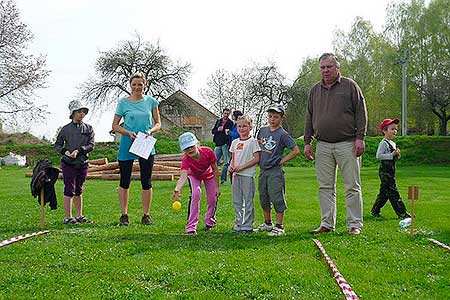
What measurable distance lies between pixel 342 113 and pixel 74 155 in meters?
3.91

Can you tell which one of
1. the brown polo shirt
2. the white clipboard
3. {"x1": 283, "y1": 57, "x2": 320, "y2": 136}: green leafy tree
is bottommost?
the white clipboard

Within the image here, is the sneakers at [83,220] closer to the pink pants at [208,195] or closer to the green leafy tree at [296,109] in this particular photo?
the pink pants at [208,195]

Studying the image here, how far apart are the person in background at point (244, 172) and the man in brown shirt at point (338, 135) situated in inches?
34.3

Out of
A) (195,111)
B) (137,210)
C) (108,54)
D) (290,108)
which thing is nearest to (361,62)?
(290,108)

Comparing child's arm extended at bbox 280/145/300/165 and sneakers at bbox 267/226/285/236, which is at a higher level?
child's arm extended at bbox 280/145/300/165

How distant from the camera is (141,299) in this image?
13.3 feet

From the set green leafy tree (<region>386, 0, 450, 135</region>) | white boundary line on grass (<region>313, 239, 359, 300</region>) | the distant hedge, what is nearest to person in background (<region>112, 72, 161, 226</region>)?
white boundary line on grass (<region>313, 239, 359, 300</region>)

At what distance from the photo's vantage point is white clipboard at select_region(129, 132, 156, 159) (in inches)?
292

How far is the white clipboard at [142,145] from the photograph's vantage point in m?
7.41

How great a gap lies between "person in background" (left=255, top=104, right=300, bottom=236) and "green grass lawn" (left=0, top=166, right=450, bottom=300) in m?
0.45

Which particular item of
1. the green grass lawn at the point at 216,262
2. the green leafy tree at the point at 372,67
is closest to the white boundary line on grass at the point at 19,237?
the green grass lawn at the point at 216,262

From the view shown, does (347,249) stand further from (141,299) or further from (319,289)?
(141,299)

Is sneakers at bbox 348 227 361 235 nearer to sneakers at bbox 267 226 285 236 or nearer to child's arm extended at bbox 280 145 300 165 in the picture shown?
sneakers at bbox 267 226 285 236

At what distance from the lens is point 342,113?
22.7 feet
